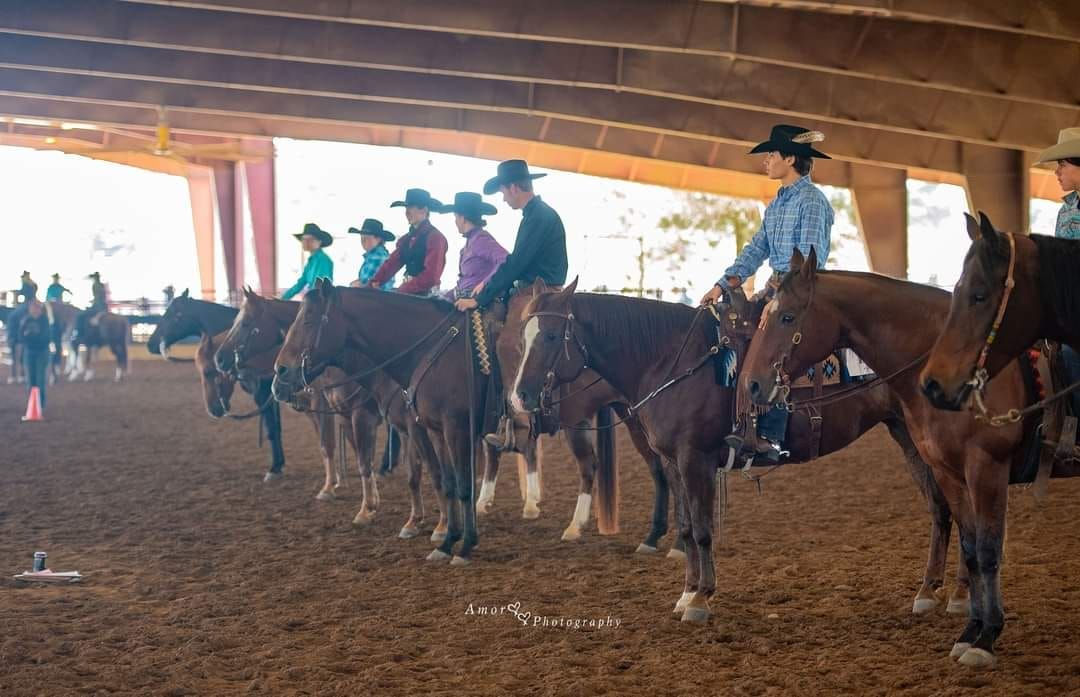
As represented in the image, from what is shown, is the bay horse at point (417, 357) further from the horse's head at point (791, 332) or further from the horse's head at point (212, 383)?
the horse's head at point (212, 383)

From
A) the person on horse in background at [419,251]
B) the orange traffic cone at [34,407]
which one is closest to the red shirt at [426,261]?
the person on horse in background at [419,251]

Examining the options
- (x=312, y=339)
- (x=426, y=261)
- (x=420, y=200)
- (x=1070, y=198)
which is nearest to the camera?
(x=1070, y=198)

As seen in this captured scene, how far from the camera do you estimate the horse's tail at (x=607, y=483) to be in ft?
27.1

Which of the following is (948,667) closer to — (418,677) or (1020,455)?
(1020,455)

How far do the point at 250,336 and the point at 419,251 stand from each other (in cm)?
181

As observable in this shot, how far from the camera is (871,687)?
496cm

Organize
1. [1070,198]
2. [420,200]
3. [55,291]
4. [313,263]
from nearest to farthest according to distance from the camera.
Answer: [1070,198] < [420,200] < [313,263] < [55,291]

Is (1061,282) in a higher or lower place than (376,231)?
lower

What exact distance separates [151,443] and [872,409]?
11.2 metres

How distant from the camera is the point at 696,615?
6.15m

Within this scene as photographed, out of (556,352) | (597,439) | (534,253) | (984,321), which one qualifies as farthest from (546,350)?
(984,321)

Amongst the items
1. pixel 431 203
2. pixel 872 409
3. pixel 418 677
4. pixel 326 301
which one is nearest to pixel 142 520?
pixel 326 301

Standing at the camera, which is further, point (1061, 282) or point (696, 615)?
point (696, 615)

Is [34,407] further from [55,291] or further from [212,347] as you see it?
[55,291]
